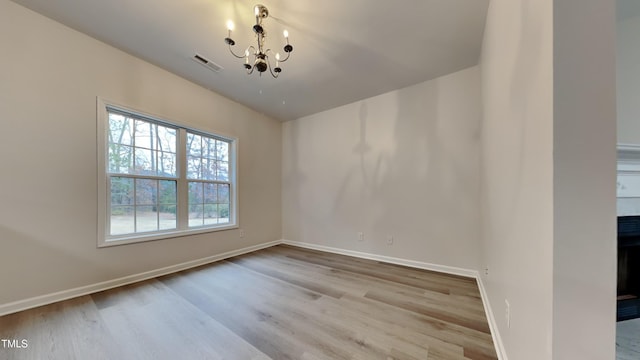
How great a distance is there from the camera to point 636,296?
190 centimetres

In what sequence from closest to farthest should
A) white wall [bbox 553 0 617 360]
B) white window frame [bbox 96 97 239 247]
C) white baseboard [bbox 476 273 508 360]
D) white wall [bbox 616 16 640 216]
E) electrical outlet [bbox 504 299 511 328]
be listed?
white wall [bbox 553 0 617 360], electrical outlet [bbox 504 299 511 328], white baseboard [bbox 476 273 508 360], white wall [bbox 616 16 640 216], white window frame [bbox 96 97 239 247]

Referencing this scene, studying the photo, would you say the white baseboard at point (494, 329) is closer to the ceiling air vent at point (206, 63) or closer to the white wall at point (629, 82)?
the white wall at point (629, 82)

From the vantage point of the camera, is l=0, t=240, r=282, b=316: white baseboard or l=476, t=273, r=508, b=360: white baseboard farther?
l=0, t=240, r=282, b=316: white baseboard

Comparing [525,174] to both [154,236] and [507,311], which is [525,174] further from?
[154,236]

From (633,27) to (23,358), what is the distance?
16.9ft

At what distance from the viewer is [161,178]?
9.29ft

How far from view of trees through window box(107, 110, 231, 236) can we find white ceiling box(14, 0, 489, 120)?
876mm

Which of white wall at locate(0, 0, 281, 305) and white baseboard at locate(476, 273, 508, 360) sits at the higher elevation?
white wall at locate(0, 0, 281, 305)

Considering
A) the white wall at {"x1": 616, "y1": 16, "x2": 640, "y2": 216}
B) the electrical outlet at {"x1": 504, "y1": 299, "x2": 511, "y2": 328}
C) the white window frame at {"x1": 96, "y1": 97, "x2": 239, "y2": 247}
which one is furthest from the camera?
the white window frame at {"x1": 96, "y1": 97, "x2": 239, "y2": 247}

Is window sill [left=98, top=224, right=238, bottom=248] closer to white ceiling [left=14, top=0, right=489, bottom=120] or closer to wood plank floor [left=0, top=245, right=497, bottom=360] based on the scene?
wood plank floor [left=0, top=245, right=497, bottom=360]

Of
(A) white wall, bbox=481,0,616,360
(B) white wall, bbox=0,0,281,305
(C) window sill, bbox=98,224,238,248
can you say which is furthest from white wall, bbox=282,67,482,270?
(B) white wall, bbox=0,0,281,305

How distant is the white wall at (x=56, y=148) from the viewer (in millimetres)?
1835

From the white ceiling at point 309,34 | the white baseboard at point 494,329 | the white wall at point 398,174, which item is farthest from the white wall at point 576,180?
the white wall at point 398,174

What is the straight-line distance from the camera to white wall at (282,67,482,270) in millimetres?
2666
